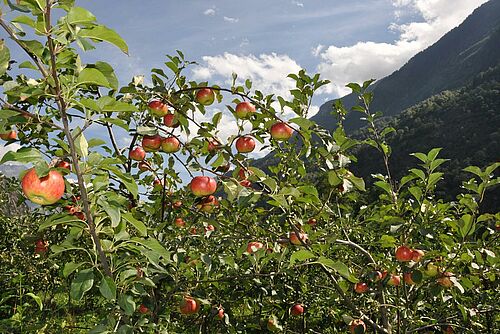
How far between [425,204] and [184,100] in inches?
79.5

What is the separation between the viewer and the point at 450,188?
137ft

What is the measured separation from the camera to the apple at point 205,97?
8.79 ft

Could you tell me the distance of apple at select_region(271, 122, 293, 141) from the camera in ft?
8.00

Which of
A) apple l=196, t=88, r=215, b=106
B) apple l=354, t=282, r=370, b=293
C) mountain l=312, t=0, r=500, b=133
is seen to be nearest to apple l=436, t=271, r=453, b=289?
apple l=354, t=282, r=370, b=293

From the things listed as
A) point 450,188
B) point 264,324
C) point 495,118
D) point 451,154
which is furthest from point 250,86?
point 495,118

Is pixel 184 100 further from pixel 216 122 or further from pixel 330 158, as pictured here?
pixel 330 158

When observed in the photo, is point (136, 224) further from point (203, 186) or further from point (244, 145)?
point (244, 145)

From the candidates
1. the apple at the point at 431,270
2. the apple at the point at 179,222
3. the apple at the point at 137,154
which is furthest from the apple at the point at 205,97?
the apple at the point at 431,270

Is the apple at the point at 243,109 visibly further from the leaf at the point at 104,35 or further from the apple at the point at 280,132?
the leaf at the point at 104,35

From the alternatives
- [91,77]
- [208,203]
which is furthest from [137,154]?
[91,77]

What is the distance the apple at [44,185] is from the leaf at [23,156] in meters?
0.25

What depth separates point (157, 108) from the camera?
2486 millimetres

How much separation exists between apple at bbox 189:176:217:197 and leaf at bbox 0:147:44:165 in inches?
53.1

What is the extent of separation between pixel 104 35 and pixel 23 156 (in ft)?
1.54
